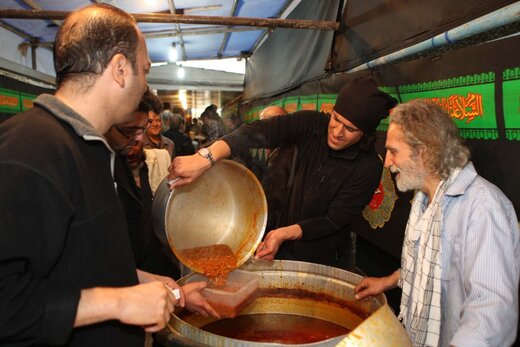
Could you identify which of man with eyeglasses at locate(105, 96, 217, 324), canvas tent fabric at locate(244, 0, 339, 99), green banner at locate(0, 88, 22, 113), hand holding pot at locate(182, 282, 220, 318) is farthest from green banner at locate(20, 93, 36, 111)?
hand holding pot at locate(182, 282, 220, 318)

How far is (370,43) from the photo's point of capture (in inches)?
118

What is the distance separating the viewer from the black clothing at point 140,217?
5.89 ft

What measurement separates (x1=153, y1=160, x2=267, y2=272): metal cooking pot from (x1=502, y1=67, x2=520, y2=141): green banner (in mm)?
1059

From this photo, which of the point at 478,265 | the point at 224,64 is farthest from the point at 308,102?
the point at 224,64

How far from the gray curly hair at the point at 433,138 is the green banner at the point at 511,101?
0.76 feet

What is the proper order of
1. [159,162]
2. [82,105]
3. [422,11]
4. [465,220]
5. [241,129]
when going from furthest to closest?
1. [159,162]
2. [422,11]
3. [241,129]
4. [465,220]
5. [82,105]

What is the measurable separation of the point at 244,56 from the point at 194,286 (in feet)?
28.5

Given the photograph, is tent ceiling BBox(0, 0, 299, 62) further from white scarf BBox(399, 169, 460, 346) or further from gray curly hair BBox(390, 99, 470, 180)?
white scarf BBox(399, 169, 460, 346)

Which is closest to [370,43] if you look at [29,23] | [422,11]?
[422,11]

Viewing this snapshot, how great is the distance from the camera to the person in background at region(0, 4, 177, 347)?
0.79 meters

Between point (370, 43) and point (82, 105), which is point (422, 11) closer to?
point (370, 43)

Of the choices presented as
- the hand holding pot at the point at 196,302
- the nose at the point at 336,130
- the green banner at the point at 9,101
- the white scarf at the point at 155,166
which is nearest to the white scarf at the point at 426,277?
the nose at the point at 336,130

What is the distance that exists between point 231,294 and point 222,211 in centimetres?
44

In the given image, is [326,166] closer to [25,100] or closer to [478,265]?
[478,265]
